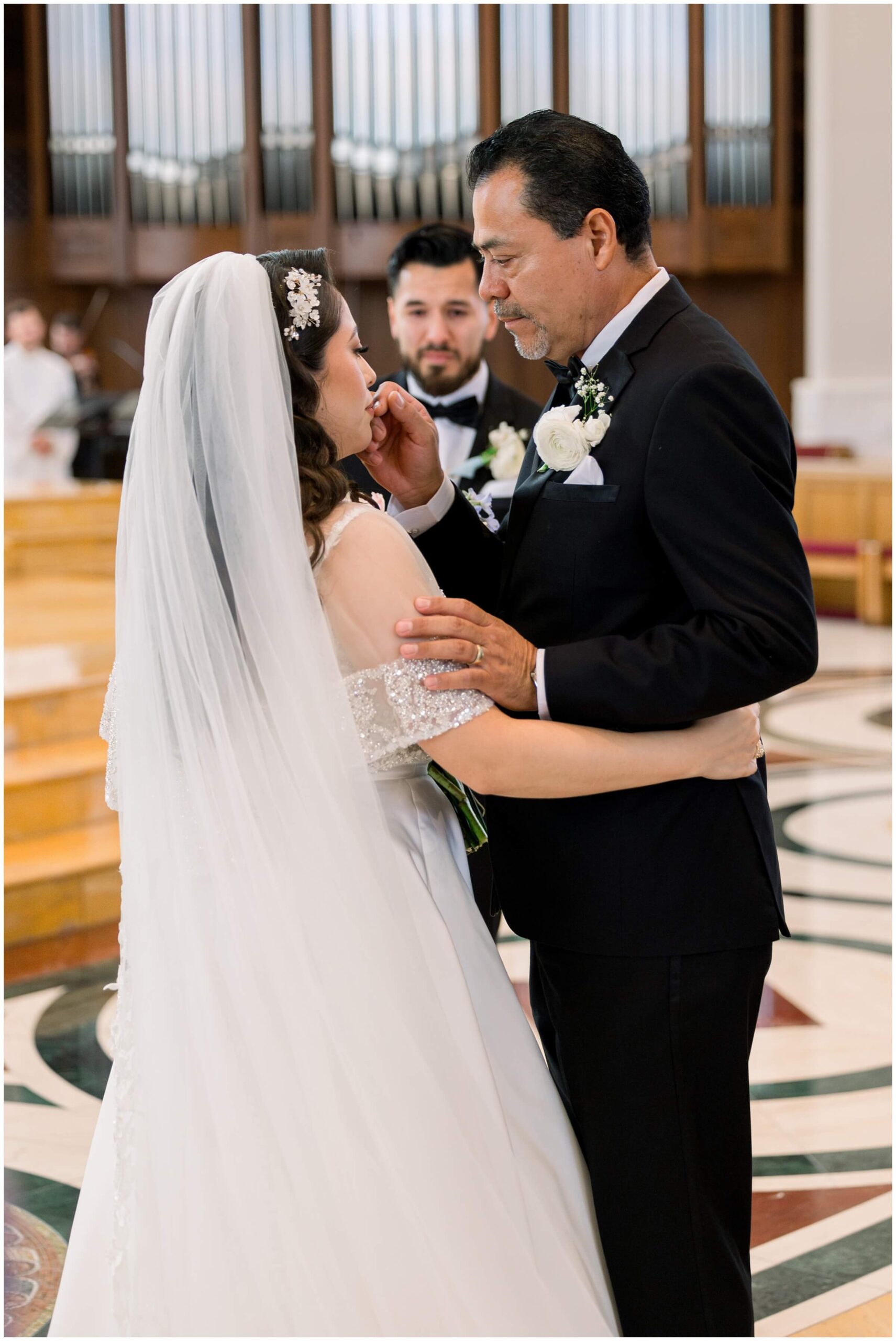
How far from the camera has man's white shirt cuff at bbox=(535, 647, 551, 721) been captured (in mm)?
1816

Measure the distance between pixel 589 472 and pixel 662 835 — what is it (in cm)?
47

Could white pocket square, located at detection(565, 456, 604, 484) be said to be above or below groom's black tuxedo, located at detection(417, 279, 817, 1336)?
above

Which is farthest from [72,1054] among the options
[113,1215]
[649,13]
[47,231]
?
[649,13]

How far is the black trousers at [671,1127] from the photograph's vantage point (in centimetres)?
187

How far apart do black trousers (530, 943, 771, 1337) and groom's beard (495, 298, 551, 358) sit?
2.65 ft

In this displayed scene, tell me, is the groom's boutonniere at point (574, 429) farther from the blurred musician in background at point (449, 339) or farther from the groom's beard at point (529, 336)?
the blurred musician in background at point (449, 339)

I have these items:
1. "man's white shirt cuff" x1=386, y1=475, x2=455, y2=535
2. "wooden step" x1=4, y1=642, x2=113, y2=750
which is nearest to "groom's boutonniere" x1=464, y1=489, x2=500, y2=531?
"man's white shirt cuff" x1=386, y1=475, x2=455, y2=535

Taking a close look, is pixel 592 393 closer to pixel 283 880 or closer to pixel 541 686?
pixel 541 686

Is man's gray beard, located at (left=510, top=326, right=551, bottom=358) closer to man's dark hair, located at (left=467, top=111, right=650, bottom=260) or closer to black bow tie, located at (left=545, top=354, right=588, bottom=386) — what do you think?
black bow tie, located at (left=545, top=354, right=588, bottom=386)

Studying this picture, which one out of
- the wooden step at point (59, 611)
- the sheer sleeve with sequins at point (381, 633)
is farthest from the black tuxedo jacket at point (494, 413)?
the wooden step at point (59, 611)

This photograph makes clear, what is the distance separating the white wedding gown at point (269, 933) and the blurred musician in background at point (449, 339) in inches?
78.2

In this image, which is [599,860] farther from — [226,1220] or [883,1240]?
[883,1240]

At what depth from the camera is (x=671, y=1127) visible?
1875 millimetres

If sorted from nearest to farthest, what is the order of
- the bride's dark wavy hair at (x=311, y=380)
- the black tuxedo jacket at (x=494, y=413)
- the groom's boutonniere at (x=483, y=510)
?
the bride's dark wavy hair at (x=311, y=380) → the groom's boutonniere at (x=483, y=510) → the black tuxedo jacket at (x=494, y=413)
